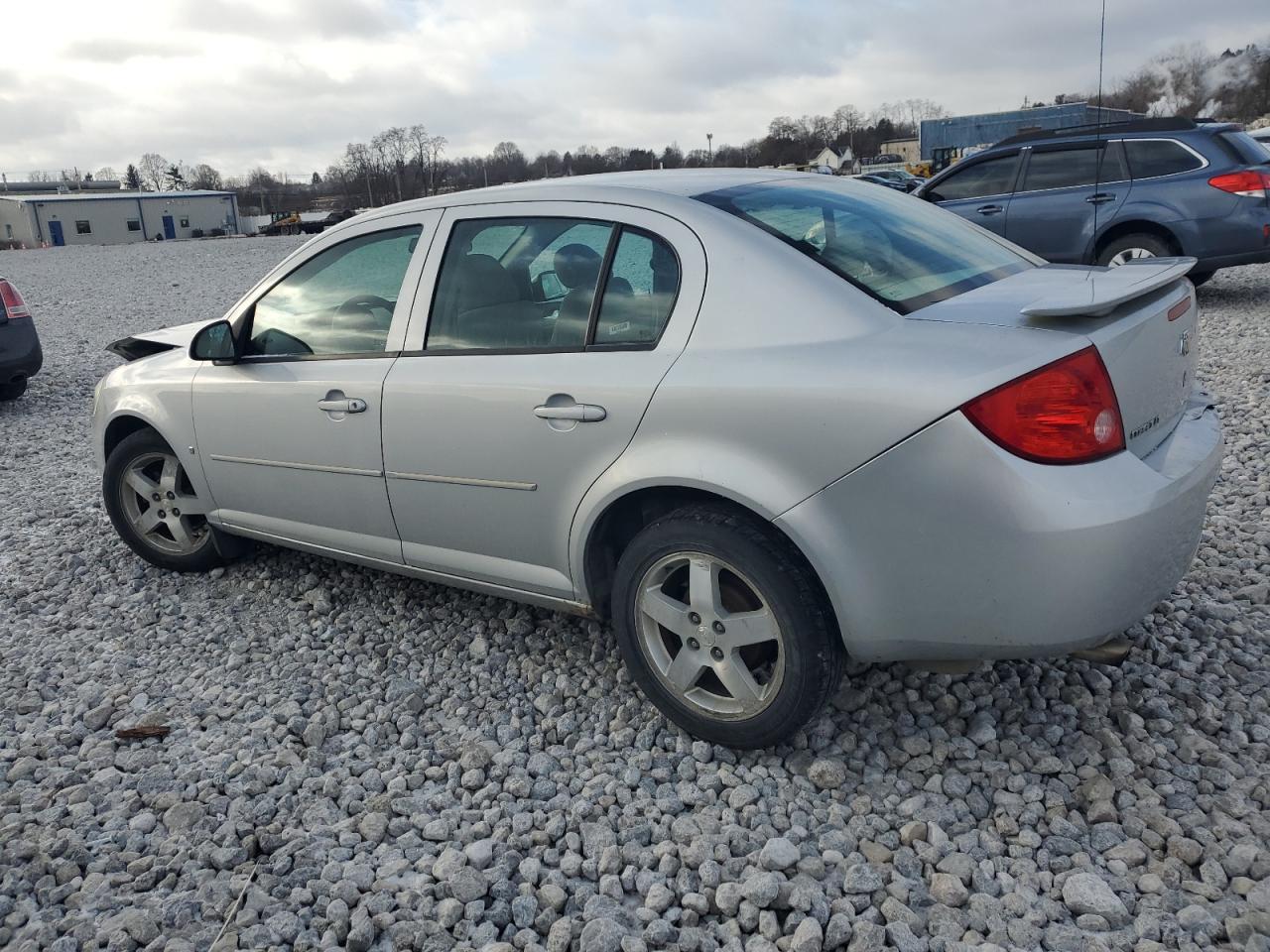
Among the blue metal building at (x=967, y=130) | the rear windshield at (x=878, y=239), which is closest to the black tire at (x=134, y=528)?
the rear windshield at (x=878, y=239)

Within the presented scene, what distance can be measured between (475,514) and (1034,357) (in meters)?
1.83

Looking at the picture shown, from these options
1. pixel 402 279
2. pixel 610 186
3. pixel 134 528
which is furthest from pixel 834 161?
pixel 610 186

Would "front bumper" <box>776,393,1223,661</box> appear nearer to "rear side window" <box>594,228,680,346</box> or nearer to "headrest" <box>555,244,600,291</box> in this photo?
"rear side window" <box>594,228,680,346</box>

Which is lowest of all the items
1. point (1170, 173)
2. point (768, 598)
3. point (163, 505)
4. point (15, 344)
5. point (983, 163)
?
point (163, 505)

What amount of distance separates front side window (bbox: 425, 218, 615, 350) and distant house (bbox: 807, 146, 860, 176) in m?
72.8

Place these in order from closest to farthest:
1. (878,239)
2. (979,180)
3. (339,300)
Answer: (878,239), (339,300), (979,180)

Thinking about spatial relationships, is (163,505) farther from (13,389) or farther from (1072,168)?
(1072,168)

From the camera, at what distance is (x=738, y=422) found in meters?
2.72

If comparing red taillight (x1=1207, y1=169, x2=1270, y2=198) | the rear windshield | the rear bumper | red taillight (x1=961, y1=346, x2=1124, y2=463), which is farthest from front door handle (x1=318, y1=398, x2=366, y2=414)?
red taillight (x1=1207, y1=169, x2=1270, y2=198)

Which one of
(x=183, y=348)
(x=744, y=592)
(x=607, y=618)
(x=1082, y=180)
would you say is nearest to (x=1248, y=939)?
(x=744, y=592)

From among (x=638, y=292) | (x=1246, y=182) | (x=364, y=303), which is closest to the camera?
(x=638, y=292)

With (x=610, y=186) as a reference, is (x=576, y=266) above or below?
below

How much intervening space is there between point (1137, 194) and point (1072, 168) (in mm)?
883

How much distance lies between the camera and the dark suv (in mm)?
8859
